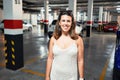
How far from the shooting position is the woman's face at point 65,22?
Answer: 2.21 meters

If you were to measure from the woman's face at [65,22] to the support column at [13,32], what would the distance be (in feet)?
11.6

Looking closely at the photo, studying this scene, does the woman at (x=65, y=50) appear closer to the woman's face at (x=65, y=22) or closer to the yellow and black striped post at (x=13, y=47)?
the woman's face at (x=65, y=22)

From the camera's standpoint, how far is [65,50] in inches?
84.0

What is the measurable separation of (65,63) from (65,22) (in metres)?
0.55

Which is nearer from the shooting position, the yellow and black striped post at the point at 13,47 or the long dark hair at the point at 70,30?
the long dark hair at the point at 70,30

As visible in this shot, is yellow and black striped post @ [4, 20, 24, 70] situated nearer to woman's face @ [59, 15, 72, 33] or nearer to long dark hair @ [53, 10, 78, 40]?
long dark hair @ [53, 10, 78, 40]

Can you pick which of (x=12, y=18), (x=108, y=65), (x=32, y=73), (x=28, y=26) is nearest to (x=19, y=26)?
(x=12, y=18)

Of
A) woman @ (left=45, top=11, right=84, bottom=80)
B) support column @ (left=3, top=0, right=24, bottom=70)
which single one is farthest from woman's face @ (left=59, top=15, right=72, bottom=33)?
support column @ (left=3, top=0, right=24, bottom=70)

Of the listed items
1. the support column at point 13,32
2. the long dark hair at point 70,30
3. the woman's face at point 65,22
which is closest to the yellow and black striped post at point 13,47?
the support column at point 13,32

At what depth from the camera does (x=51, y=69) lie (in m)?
2.33

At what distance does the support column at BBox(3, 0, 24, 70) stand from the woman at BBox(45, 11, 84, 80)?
11.4ft

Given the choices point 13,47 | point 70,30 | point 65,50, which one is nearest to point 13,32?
point 13,47

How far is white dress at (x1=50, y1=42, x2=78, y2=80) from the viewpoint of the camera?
214cm

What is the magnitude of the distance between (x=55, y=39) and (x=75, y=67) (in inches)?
18.5
